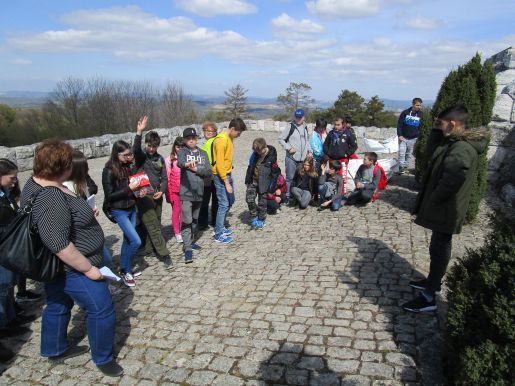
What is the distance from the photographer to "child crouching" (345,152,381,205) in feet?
24.2

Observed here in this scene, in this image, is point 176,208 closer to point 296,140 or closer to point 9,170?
point 9,170

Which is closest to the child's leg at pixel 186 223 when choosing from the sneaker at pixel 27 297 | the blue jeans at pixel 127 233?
the blue jeans at pixel 127 233

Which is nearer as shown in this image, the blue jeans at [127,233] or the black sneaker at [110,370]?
the black sneaker at [110,370]

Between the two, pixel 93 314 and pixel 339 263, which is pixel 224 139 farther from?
pixel 93 314

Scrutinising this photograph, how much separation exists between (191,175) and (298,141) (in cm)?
292

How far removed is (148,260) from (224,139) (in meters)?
2.16

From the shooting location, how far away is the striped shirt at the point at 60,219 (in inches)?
108

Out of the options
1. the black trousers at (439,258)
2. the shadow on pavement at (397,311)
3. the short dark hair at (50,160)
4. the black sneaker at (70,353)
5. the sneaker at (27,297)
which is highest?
the short dark hair at (50,160)

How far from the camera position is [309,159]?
7539 millimetres

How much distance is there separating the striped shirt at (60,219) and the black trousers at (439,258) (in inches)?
123

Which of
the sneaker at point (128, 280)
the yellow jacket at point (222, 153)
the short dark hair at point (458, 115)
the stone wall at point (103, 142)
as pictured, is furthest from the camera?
the stone wall at point (103, 142)

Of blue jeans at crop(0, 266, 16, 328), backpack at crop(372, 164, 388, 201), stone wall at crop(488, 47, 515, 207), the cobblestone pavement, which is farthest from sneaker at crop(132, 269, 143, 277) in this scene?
stone wall at crop(488, 47, 515, 207)

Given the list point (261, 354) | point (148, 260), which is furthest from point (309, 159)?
point (261, 354)

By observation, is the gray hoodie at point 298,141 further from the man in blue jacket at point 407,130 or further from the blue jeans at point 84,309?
the blue jeans at point 84,309
